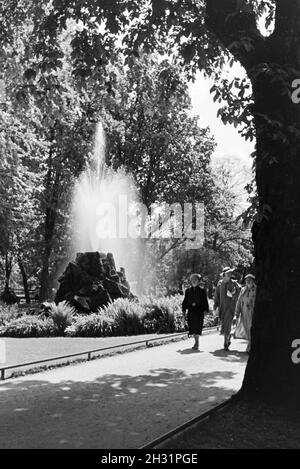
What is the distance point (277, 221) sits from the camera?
7.23 m

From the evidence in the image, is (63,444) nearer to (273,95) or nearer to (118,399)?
(118,399)

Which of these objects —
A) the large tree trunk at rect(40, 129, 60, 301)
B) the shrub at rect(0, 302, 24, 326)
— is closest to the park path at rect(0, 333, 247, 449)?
the shrub at rect(0, 302, 24, 326)

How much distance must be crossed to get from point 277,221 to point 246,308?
24.2 ft

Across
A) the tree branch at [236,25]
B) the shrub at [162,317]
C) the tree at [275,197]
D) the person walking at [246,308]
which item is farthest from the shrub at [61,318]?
the tree branch at [236,25]

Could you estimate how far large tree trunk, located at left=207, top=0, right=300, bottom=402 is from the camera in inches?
282

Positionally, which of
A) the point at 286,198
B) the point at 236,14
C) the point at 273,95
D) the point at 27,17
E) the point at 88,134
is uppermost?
the point at 88,134

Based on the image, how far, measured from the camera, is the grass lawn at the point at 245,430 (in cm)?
576

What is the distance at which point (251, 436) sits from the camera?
6.06 metres

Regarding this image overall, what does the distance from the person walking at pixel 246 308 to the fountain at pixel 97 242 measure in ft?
26.2

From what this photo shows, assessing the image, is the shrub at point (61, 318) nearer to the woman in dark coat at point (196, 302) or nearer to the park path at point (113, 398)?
the woman in dark coat at point (196, 302)

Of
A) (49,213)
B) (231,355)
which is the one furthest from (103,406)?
(49,213)

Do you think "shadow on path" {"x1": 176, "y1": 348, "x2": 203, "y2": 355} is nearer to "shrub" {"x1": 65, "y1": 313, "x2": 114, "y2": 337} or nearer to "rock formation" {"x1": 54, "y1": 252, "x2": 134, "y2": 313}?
"shrub" {"x1": 65, "y1": 313, "x2": 114, "y2": 337}
